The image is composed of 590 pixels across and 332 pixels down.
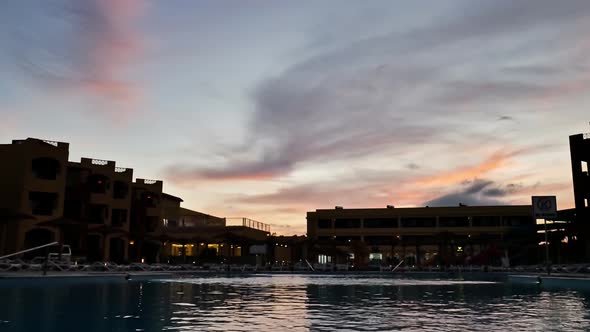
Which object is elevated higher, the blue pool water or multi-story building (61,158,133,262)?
multi-story building (61,158,133,262)

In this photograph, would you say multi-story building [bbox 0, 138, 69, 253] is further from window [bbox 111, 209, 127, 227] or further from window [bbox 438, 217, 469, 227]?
window [bbox 438, 217, 469, 227]

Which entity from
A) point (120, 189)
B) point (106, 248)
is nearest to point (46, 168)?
point (120, 189)

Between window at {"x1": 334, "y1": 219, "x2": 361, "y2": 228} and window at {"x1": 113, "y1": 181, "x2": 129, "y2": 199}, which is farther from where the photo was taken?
window at {"x1": 334, "y1": 219, "x2": 361, "y2": 228}

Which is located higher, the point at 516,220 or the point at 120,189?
the point at 120,189

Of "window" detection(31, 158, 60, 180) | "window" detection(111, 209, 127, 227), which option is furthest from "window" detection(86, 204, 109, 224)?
"window" detection(31, 158, 60, 180)

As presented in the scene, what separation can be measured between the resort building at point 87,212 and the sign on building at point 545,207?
83.7 ft

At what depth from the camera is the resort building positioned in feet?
139

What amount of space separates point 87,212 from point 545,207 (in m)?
40.6

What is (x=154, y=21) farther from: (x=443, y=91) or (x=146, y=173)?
(x=146, y=173)

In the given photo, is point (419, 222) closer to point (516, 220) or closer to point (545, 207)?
point (516, 220)

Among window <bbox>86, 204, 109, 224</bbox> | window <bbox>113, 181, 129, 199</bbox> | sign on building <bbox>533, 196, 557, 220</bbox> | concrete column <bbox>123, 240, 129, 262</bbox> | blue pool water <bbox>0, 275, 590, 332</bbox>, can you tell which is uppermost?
window <bbox>113, 181, 129, 199</bbox>

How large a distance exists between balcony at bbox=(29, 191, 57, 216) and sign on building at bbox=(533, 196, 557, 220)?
3899 cm

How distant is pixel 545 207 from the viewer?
34.6m

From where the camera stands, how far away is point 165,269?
41.3m
